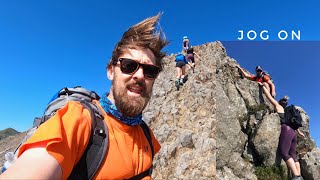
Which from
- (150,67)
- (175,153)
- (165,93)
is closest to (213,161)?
(175,153)

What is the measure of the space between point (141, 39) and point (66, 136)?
6.33 feet

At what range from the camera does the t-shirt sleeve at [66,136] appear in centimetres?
248

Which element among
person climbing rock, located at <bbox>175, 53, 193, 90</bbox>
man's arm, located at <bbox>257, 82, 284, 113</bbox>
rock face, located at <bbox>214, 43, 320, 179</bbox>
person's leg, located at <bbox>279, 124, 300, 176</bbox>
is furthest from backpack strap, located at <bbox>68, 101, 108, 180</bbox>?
person climbing rock, located at <bbox>175, 53, 193, 90</bbox>

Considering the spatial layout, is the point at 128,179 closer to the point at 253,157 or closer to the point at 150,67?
the point at 150,67

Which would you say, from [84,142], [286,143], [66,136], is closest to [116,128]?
[84,142]

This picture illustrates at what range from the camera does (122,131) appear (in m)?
3.75

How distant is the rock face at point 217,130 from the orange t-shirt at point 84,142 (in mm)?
15224

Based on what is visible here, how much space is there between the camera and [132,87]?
3.94 meters

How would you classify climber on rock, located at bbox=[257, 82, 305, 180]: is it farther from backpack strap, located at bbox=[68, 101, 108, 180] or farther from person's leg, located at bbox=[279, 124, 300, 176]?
backpack strap, located at bbox=[68, 101, 108, 180]

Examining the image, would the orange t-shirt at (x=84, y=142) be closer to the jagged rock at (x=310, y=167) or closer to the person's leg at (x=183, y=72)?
the jagged rock at (x=310, y=167)

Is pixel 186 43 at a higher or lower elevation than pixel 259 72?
higher

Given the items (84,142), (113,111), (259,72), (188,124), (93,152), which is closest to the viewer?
(84,142)

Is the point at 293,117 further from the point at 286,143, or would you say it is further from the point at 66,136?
the point at 66,136

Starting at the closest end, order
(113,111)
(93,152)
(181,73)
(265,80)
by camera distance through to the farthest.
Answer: (93,152) < (113,111) < (265,80) < (181,73)
